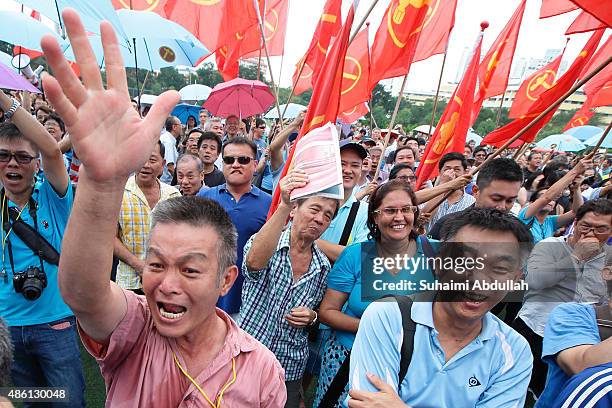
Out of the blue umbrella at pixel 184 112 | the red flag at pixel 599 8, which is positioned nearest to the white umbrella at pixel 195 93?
the blue umbrella at pixel 184 112

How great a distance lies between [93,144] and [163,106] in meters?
0.19

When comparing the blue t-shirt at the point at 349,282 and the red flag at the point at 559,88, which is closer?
the blue t-shirt at the point at 349,282

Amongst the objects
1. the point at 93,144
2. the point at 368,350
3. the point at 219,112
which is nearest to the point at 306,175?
the point at 368,350

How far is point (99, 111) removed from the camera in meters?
0.90

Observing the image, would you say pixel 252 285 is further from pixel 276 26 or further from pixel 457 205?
pixel 276 26

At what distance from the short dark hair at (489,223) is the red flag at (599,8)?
5.00ft

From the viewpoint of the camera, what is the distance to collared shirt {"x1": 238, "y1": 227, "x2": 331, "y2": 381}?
207 centimetres

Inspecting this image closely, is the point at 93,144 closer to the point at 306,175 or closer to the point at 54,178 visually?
the point at 306,175

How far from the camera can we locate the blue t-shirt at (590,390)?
108 centimetres

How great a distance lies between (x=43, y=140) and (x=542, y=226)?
3.54 meters

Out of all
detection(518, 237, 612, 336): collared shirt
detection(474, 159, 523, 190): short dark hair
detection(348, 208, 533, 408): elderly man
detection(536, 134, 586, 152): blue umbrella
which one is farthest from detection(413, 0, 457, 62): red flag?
detection(536, 134, 586, 152): blue umbrella

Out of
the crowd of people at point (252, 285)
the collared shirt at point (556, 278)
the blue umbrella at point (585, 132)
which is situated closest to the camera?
the crowd of people at point (252, 285)

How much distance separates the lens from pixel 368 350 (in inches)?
54.5

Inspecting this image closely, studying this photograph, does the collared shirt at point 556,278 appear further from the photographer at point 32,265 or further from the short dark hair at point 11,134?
the short dark hair at point 11,134
